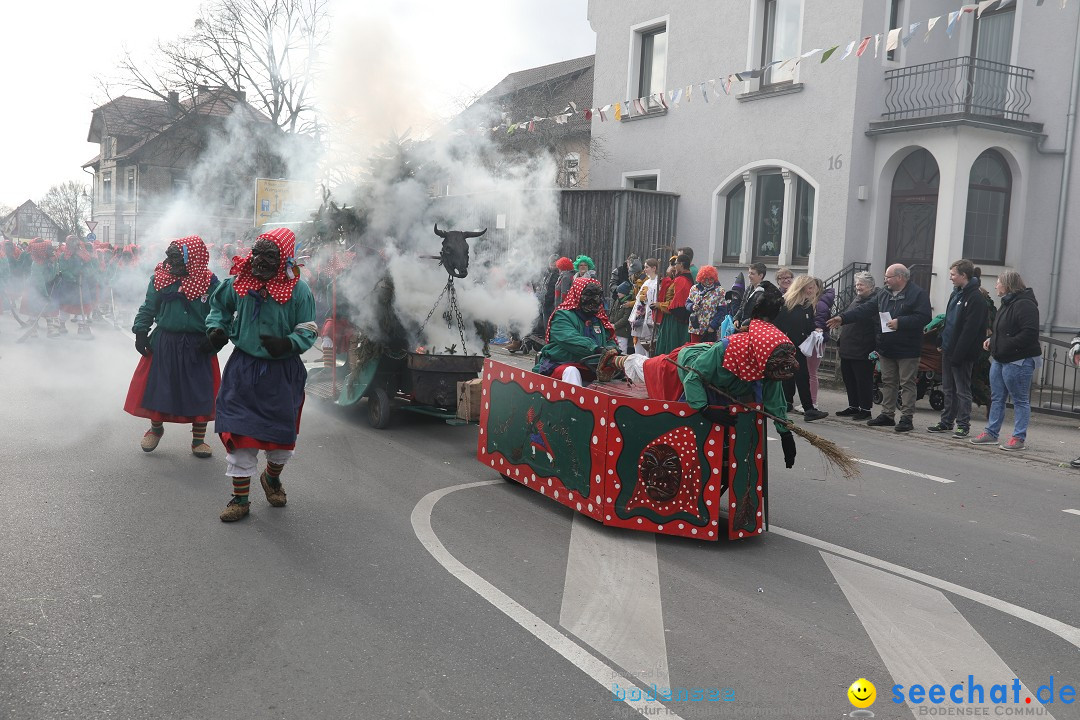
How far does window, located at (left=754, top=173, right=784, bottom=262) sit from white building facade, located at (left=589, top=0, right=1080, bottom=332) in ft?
0.10

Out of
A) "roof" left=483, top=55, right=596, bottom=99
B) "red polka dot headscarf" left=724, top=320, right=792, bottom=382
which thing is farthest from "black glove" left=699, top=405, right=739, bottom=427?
"roof" left=483, top=55, right=596, bottom=99

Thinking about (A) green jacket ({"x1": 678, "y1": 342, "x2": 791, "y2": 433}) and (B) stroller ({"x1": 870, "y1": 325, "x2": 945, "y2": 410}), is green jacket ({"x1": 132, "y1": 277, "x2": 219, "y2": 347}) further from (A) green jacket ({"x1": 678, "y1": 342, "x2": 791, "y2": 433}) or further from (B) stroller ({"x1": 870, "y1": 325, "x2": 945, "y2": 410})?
(B) stroller ({"x1": 870, "y1": 325, "x2": 945, "y2": 410})

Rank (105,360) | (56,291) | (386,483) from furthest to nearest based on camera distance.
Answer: (56,291) → (105,360) → (386,483)

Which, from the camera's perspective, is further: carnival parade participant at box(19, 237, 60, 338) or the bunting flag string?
carnival parade participant at box(19, 237, 60, 338)

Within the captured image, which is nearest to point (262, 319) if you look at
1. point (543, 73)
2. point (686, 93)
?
point (686, 93)

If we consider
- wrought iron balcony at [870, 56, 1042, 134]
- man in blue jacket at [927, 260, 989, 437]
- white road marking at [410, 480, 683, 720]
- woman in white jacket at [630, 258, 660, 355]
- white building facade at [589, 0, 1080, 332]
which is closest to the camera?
white road marking at [410, 480, 683, 720]

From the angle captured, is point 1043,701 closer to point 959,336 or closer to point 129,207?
point 959,336

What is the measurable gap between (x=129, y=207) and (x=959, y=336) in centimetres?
3326

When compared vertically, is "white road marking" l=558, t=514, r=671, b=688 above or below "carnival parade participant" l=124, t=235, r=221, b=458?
below

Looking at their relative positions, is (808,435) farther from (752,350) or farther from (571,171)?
(571,171)

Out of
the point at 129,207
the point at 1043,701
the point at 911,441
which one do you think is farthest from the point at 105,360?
the point at 129,207

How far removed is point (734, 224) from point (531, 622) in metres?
15.0

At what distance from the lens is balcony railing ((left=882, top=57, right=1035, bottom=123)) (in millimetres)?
14648

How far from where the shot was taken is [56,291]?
58.1ft
